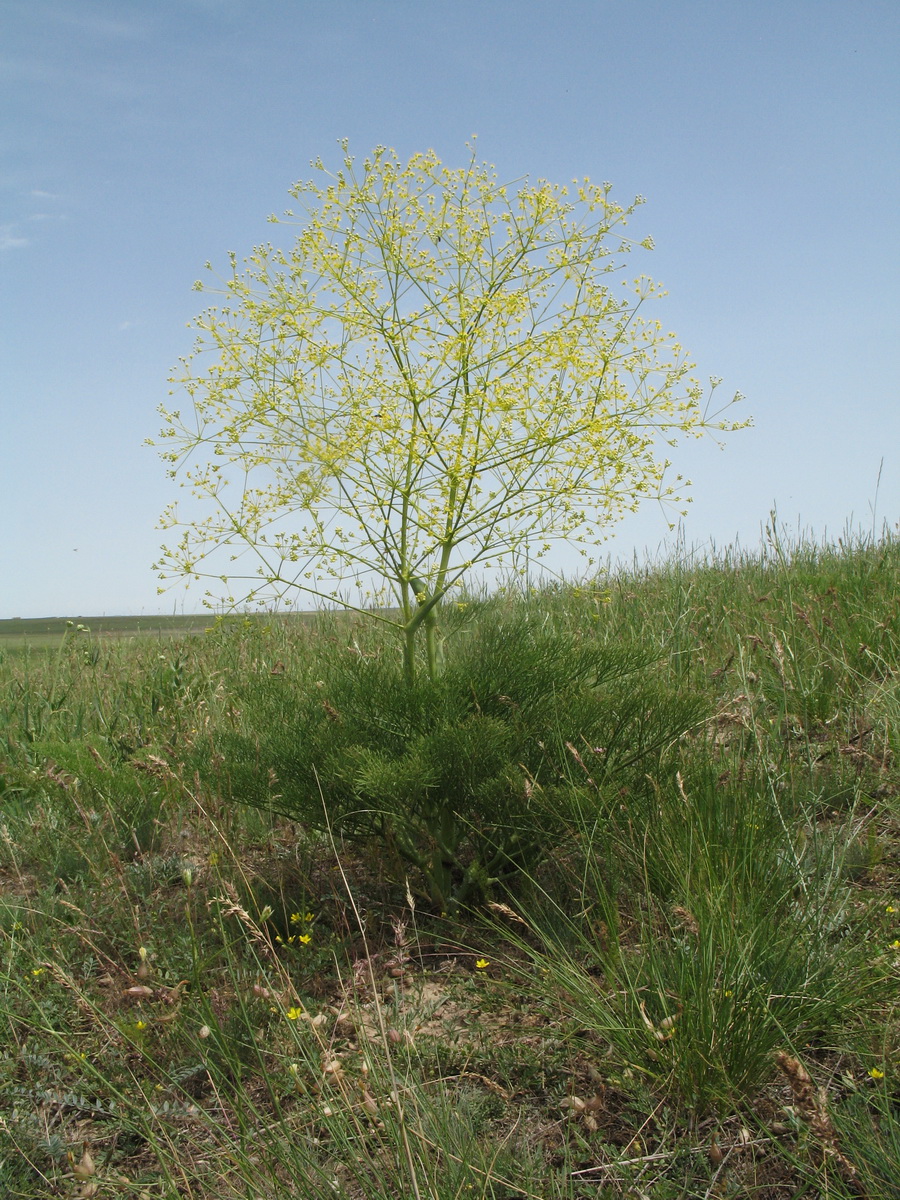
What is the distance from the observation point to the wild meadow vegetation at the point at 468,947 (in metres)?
1.95

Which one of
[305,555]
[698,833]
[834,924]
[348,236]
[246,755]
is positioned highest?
[348,236]

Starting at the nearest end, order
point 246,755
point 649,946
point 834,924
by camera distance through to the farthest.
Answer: point 649,946
point 834,924
point 246,755

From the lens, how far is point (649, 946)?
2.25 metres

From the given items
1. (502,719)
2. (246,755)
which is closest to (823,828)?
(502,719)

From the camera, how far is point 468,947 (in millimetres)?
2627

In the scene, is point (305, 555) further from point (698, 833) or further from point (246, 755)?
point (698, 833)

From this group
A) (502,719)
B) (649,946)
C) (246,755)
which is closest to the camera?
(649,946)

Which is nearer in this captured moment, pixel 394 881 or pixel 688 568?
pixel 394 881

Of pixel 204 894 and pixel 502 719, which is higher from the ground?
pixel 502 719

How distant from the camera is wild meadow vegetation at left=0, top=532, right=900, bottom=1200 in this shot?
1.95 metres

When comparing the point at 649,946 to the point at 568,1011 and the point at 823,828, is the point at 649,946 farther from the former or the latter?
the point at 823,828

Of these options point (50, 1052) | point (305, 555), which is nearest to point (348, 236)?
point (305, 555)

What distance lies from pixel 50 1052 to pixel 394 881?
46.0 inches

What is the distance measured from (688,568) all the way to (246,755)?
7.18 metres
